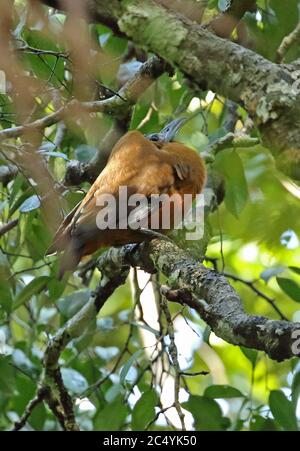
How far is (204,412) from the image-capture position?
3248mm

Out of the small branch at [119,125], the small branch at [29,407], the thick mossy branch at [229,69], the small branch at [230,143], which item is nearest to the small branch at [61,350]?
the small branch at [29,407]

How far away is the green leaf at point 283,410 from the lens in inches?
115

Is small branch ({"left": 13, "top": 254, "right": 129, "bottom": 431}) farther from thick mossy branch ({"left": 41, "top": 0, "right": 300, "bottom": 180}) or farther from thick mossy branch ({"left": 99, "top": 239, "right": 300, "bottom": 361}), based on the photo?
thick mossy branch ({"left": 41, "top": 0, "right": 300, "bottom": 180})

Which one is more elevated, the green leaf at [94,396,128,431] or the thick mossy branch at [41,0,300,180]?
the thick mossy branch at [41,0,300,180]

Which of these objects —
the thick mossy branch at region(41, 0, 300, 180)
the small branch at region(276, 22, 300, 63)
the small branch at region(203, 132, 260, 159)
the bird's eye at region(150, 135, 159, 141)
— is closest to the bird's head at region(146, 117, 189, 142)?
the bird's eye at region(150, 135, 159, 141)

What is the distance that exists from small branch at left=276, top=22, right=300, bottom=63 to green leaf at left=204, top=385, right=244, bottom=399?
50.0 inches

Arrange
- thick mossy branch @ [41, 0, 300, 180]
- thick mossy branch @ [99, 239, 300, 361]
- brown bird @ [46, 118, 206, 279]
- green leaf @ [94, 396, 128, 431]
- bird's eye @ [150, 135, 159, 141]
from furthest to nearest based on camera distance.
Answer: bird's eye @ [150, 135, 159, 141] < green leaf @ [94, 396, 128, 431] < brown bird @ [46, 118, 206, 279] < thick mossy branch @ [99, 239, 300, 361] < thick mossy branch @ [41, 0, 300, 180]

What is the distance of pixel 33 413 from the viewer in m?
3.59

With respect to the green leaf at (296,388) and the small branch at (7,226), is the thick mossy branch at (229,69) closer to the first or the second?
the green leaf at (296,388)

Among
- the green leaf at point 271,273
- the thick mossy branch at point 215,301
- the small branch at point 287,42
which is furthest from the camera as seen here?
the green leaf at point 271,273

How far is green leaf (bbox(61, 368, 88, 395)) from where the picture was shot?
3599mm

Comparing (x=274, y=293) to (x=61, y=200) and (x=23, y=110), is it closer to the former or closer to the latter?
(x=61, y=200)

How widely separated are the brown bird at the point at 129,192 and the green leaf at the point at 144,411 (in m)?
0.59

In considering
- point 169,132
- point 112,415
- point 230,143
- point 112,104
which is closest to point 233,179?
point 230,143
